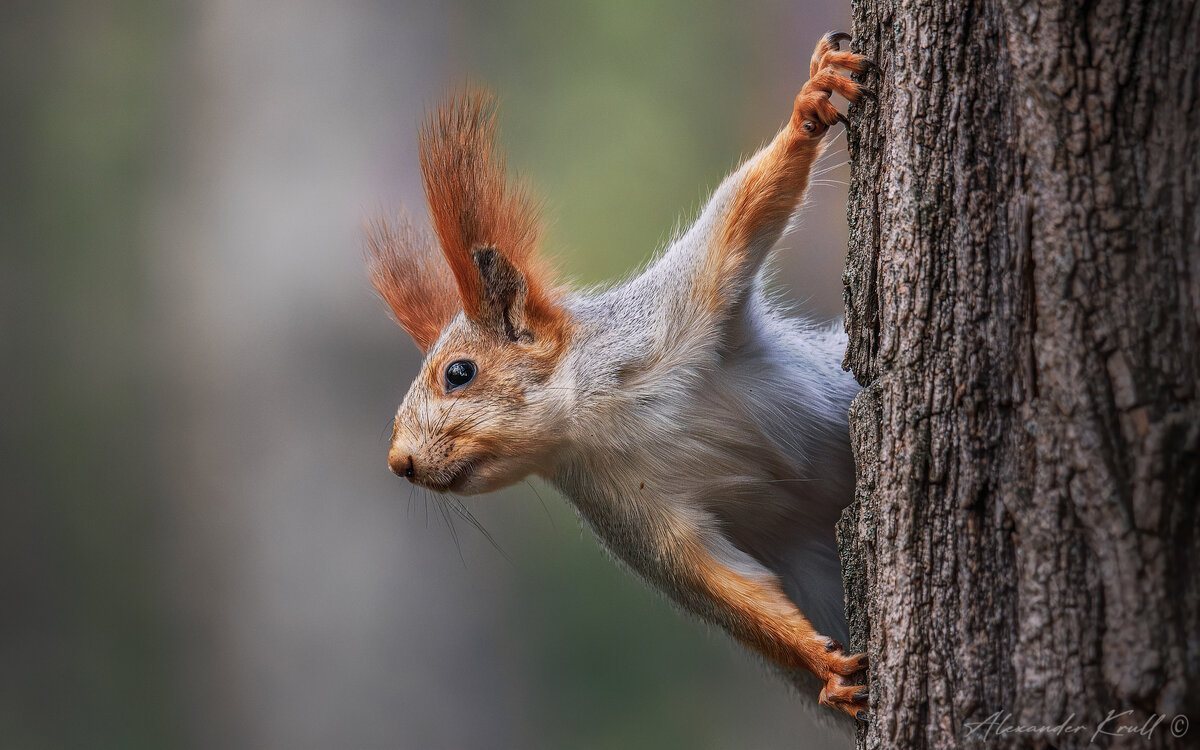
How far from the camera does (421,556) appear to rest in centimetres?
534

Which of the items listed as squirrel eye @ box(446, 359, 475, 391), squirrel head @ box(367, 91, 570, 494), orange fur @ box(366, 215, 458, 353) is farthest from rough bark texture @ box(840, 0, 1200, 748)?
orange fur @ box(366, 215, 458, 353)

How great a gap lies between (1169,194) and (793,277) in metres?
3.80

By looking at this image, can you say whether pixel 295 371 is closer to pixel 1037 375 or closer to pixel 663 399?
pixel 663 399

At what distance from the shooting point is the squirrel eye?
8.24 feet

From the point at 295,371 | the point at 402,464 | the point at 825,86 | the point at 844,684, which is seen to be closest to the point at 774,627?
the point at 844,684

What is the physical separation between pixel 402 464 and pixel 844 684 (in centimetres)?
118

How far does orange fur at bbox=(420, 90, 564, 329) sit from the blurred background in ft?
8.27

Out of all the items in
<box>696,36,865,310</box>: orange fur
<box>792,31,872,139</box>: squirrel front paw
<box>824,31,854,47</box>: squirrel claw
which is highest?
<box>824,31,854,47</box>: squirrel claw

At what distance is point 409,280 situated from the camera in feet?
9.49

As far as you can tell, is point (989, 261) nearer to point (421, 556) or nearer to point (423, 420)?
point (423, 420)

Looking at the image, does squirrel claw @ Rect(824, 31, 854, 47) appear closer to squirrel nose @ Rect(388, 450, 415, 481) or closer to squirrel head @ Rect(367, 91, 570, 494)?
squirrel head @ Rect(367, 91, 570, 494)

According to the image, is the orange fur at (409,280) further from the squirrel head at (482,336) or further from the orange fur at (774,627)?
the orange fur at (774,627)

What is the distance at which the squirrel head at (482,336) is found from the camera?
235 centimetres

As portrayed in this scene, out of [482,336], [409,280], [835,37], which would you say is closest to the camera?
[835,37]
